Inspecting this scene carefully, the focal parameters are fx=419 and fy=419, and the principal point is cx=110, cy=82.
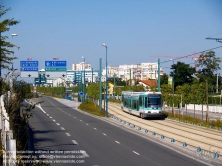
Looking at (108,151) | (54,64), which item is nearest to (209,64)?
(54,64)

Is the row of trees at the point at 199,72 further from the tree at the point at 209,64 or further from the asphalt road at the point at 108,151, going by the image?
the asphalt road at the point at 108,151

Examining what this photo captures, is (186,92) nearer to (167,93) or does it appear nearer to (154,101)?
(167,93)

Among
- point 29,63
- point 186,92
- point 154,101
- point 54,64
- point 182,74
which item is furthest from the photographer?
point 182,74

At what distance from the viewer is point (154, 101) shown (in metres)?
42.9

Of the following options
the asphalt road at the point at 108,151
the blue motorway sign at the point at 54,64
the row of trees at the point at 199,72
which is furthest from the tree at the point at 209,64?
the asphalt road at the point at 108,151

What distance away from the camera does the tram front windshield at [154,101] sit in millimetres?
42781

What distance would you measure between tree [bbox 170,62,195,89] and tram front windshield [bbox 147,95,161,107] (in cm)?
4820

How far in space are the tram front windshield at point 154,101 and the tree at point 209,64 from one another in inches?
2419

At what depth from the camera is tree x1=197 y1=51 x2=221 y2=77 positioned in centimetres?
10156

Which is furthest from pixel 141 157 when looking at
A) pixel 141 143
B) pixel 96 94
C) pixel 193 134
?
pixel 96 94

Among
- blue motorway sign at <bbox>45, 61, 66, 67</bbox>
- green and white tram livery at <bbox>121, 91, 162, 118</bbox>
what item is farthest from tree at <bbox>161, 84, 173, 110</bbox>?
blue motorway sign at <bbox>45, 61, 66, 67</bbox>

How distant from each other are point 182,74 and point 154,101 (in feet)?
165

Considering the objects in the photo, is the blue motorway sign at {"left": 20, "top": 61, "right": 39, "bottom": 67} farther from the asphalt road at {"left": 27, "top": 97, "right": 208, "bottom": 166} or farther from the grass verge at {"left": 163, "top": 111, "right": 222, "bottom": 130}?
the asphalt road at {"left": 27, "top": 97, "right": 208, "bottom": 166}

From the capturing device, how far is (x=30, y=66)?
190 ft
